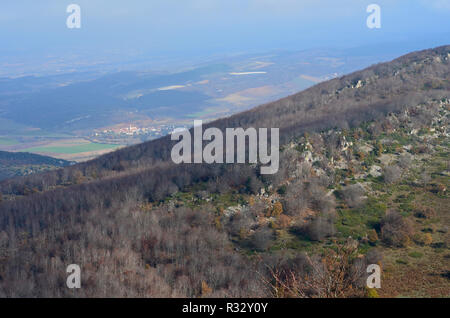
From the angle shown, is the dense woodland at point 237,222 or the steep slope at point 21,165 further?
the steep slope at point 21,165

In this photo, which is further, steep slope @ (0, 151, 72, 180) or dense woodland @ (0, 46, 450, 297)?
steep slope @ (0, 151, 72, 180)

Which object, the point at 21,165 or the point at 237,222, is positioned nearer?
the point at 237,222

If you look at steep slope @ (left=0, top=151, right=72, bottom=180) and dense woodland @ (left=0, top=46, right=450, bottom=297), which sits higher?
steep slope @ (left=0, top=151, right=72, bottom=180)

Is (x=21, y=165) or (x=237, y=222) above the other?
(x=21, y=165)

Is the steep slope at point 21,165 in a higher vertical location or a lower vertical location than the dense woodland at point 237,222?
higher

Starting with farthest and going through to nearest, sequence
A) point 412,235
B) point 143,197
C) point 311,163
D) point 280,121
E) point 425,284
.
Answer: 1. point 280,121
2. point 311,163
3. point 143,197
4. point 412,235
5. point 425,284
